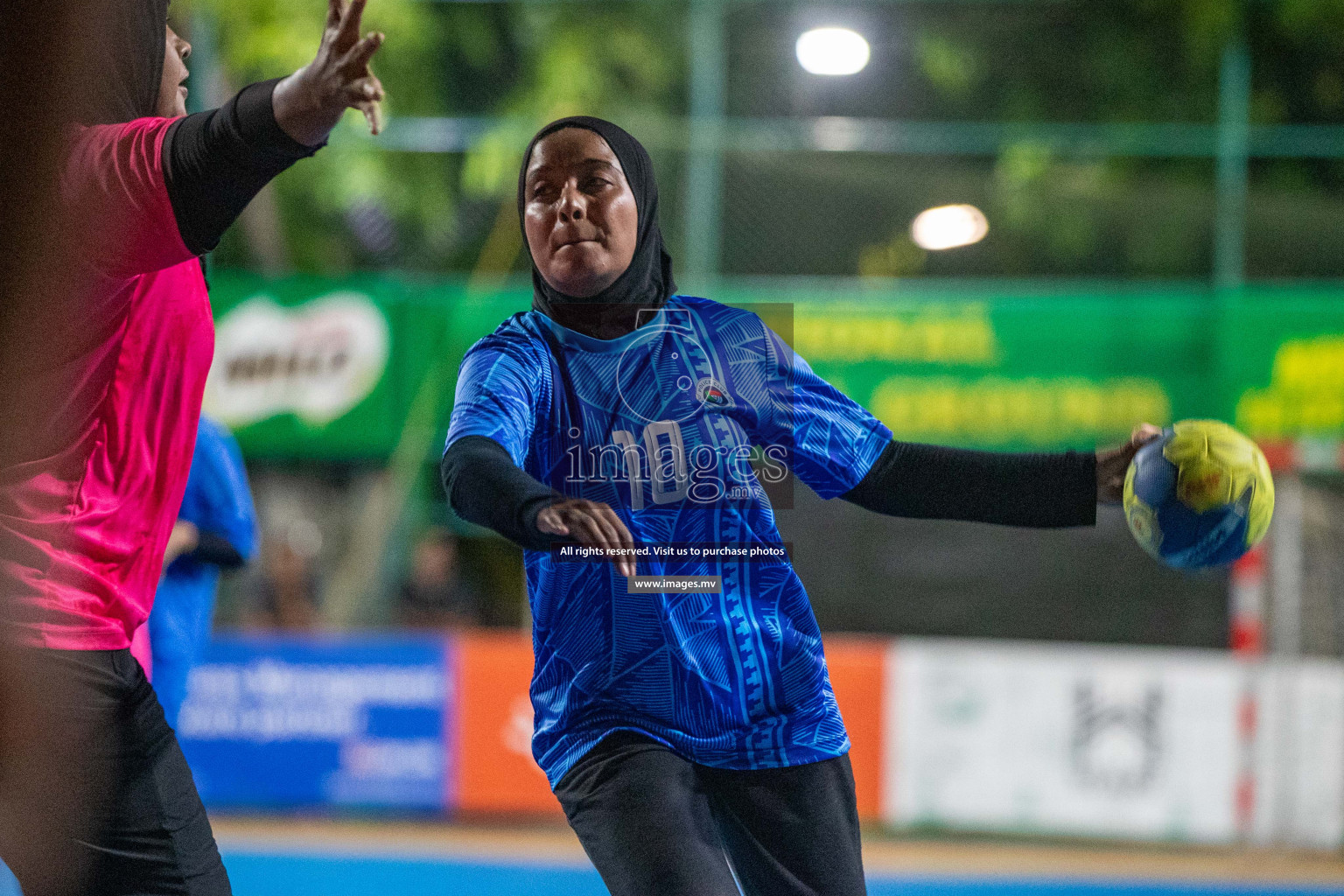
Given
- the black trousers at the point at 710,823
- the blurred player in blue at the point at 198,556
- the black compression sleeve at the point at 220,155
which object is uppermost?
the black compression sleeve at the point at 220,155

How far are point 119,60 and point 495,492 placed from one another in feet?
2.84

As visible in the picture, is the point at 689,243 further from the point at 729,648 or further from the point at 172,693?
the point at 729,648

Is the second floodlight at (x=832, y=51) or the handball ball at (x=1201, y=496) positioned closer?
the handball ball at (x=1201, y=496)

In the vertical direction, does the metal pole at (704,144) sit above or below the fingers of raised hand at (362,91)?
A: above

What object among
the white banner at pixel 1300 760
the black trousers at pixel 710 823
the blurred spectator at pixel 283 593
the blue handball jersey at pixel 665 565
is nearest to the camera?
the black trousers at pixel 710 823

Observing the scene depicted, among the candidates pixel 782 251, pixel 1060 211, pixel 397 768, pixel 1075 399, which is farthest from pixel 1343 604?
pixel 397 768

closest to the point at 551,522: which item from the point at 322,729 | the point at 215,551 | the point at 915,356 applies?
the point at 215,551

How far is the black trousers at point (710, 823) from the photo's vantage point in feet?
6.31

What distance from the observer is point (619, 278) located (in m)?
2.05

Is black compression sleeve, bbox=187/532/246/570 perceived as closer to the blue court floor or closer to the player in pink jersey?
the player in pink jersey

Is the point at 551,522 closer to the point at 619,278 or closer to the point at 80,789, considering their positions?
the point at 619,278

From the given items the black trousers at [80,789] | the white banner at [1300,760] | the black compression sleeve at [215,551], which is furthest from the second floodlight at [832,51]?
the black trousers at [80,789]

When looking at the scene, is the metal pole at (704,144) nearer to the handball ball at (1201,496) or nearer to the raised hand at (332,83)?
the handball ball at (1201,496)

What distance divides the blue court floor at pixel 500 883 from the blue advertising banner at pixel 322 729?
1016mm
